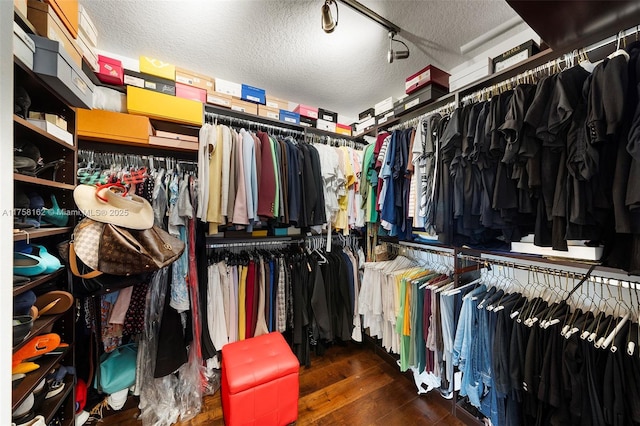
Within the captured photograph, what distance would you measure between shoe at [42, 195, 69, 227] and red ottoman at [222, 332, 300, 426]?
118 centimetres

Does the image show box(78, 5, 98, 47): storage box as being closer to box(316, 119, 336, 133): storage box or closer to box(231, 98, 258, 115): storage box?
box(231, 98, 258, 115): storage box

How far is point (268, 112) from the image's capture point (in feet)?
7.27

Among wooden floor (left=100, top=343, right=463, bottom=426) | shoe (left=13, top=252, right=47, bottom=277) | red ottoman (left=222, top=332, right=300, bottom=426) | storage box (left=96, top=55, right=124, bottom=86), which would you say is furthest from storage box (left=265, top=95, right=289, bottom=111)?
wooden floor (left=100, top=343, right=463, bottom=426)

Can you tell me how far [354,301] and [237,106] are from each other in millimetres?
2097

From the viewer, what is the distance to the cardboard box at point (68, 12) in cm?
103

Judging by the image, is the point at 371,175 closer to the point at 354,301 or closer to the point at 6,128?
the point at 354,301

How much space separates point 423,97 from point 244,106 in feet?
4.96

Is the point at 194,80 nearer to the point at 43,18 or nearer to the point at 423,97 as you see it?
the point at 43,18

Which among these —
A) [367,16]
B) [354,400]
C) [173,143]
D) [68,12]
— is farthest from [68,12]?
[354,400]

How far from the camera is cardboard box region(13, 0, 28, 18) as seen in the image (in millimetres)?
851

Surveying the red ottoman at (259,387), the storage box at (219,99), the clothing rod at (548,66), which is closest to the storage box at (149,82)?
the storage box at (219,99)

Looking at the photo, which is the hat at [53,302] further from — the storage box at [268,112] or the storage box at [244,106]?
the storage box at [268,112]

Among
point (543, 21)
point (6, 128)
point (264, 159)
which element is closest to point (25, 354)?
point (6, 128)

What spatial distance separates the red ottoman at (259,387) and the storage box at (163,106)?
5.62ft
